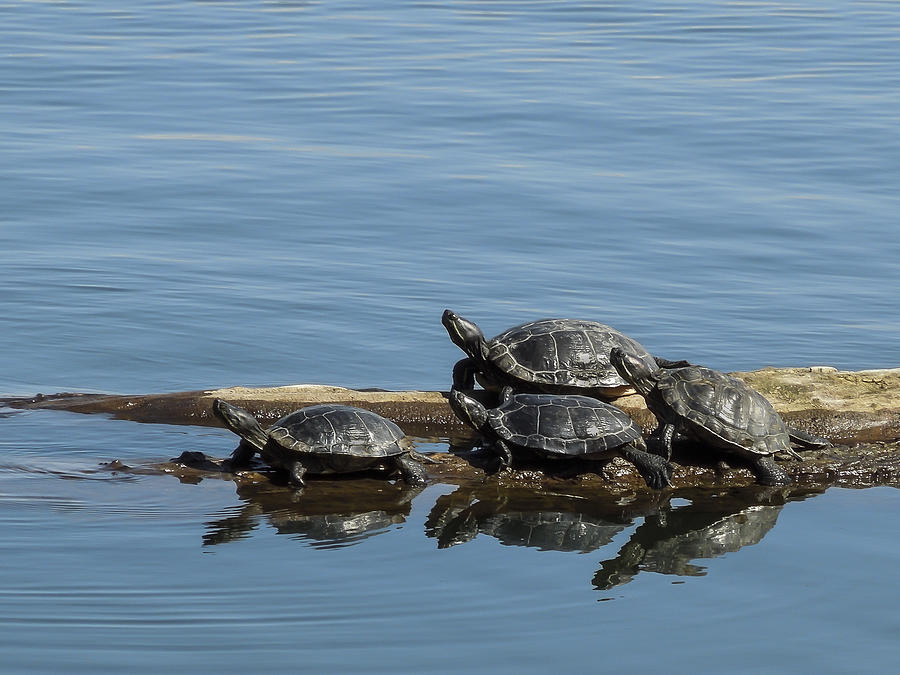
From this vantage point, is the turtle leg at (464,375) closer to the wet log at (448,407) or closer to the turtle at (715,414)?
the wet log at (448,407)

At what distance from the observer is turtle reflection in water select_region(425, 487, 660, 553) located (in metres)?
7.16

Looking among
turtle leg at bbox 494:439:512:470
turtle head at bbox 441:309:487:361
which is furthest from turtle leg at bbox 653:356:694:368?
turtle leg at bbox 494:439:512:470

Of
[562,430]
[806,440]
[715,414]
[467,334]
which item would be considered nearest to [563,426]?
[562,430]

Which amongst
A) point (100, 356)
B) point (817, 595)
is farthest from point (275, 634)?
point (100, 356)

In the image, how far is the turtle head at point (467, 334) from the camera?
359 inches

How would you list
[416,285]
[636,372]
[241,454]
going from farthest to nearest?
[416,285], [636,372], [241,454]

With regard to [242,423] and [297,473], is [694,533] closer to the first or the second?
[297,473]

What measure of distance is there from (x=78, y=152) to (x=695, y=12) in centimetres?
1799

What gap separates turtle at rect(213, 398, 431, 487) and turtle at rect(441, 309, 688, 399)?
4.70ft

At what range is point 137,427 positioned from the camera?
29.1ft

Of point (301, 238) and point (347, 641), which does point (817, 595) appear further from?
point (301, 238)

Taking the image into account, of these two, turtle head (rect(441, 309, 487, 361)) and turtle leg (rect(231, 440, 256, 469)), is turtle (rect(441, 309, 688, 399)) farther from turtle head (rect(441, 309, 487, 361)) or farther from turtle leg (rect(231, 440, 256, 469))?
turtle leg (rect(231, 440, 256, 469))

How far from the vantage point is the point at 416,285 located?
509 inches

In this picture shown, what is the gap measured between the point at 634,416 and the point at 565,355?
1.97 feet
